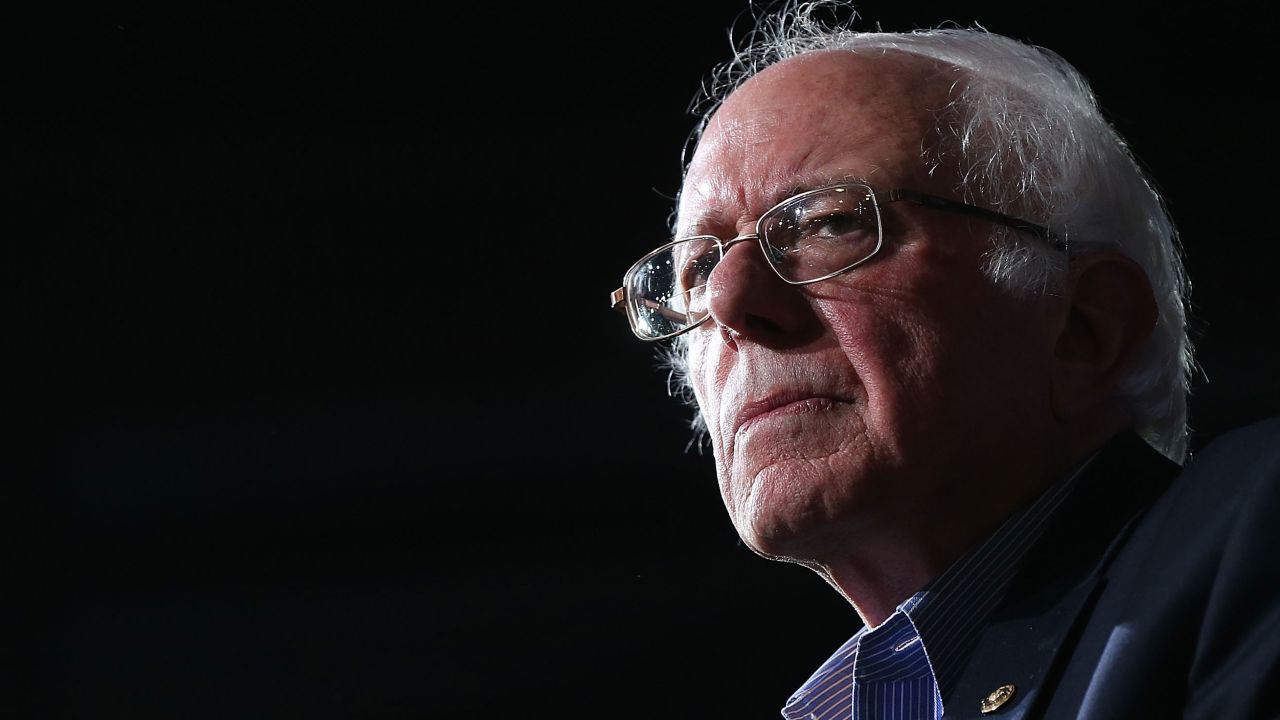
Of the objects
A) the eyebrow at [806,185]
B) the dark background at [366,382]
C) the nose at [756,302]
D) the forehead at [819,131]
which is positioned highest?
the forehead at [819,131]

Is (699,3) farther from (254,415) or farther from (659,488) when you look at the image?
(254,415)

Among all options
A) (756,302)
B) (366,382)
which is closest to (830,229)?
(756,302)

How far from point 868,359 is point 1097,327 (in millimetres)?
360

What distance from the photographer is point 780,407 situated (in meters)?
1.50

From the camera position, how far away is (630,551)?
9.41 feet

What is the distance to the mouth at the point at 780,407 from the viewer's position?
1.47 meters

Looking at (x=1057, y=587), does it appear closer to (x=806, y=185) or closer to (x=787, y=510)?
(x=787, y=510)

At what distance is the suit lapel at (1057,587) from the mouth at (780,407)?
30 centimetres

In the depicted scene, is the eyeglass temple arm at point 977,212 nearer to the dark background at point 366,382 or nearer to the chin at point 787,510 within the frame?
the chin at point 787,510

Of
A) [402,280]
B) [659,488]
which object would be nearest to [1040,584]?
[659,488]

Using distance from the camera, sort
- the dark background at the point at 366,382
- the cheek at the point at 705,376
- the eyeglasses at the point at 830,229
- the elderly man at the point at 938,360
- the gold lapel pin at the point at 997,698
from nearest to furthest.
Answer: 1. the gold lapel pin at the point at 997,698
2. the elderly man at the point at 938,360
3. the eyeglasses at the point at 830,229
4. the cheek at the point at 705,376
5. the dark background at the point at 366,382

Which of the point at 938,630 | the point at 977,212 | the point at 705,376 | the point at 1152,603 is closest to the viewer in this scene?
the point at 1152,603

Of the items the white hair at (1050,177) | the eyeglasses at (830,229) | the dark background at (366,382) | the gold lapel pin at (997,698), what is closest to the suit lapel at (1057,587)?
the gold lapel pin at (997,698)

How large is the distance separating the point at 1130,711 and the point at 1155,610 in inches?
3.8
